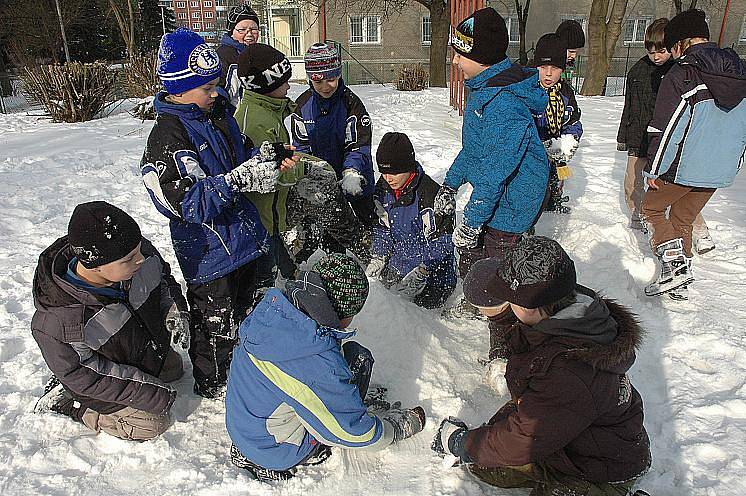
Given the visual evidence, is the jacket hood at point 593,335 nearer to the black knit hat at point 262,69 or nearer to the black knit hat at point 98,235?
the black knit hat at point 98,235

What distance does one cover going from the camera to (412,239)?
3.66 meters

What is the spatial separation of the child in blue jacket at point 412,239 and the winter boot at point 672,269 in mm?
1378

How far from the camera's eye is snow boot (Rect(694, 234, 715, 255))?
166 inches

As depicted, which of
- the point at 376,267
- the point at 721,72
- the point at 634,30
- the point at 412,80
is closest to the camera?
the point at 721,72

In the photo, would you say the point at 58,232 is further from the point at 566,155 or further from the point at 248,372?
the point at 566,155

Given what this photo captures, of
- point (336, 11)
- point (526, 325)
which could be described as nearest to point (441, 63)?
point (336, 11)

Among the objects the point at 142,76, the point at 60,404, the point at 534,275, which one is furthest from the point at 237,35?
the point at 142,76

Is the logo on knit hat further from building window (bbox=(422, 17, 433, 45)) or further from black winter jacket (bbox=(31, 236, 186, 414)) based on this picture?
building window (bbox=(422, 17, 433, 45))

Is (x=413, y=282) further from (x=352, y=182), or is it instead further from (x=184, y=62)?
(x=184, y=62)

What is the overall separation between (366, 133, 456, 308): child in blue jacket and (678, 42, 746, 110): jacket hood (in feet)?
5.97

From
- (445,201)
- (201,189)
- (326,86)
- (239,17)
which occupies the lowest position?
(445,201)

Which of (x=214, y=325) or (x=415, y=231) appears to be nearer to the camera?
(x=214, y=325)

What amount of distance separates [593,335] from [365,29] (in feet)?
86.9

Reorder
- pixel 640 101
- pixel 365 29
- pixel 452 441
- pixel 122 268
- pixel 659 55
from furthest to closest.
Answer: pixel 365 29 < pixel 640 101 < pixel 659 55 < pixel 122 268 < pixel 452 441
